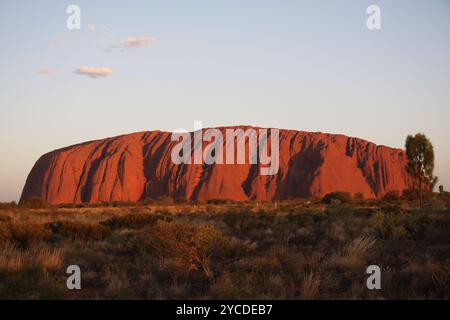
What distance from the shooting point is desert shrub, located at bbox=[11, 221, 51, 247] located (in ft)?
40.8

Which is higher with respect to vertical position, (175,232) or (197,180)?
(175,232)

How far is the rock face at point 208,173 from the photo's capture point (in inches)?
2729

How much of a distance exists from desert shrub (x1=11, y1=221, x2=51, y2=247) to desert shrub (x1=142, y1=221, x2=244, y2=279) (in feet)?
13.3

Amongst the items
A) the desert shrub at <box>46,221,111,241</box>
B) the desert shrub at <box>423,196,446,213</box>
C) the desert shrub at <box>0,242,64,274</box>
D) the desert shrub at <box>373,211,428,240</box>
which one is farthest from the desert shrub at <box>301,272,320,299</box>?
the desert shrub at <box>423,196,446,213</box>

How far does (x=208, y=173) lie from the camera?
233 feet

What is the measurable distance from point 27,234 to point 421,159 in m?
31.0

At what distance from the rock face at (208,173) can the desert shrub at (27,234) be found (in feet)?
178
